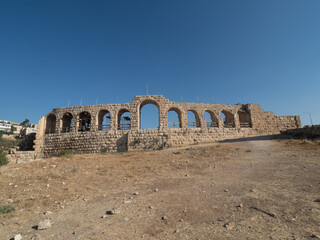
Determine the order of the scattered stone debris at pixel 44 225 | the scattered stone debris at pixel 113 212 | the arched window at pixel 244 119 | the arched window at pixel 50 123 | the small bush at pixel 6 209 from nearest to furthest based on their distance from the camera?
the scattered stone debris at pixel 44 225
the scattered stone debris at pixel 113 212
the small bush at pixel 6 209
the arched window at pixel 50 123
the arched window at pixel 244 119

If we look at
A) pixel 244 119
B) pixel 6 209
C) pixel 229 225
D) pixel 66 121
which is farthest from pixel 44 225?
pixel 244 119

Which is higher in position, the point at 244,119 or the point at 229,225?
the point at 244,119

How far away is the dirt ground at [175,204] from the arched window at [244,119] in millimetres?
15405

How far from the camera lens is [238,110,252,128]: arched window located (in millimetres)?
21734

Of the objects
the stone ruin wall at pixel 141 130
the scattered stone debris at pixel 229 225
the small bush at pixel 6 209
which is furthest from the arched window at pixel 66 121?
the scattered stone debris at pixel 229 225

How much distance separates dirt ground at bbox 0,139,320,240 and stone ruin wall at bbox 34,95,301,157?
10.3 meters

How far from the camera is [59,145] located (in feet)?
60.6

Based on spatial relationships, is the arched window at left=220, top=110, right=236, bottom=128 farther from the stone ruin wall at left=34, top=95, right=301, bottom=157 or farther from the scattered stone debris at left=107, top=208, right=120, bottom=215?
the scattered stone debris at left=107, top=208, right=120, bottom=215

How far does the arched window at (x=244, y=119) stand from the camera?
71.3 ft

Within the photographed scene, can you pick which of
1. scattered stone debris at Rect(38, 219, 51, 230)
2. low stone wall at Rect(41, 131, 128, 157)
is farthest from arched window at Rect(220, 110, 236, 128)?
scattered stone debris at Rect(38, 219, 51, 230)

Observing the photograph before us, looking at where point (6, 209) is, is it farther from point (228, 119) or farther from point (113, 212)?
point (228, 119)

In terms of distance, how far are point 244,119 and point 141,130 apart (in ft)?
50.9

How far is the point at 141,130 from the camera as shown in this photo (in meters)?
18.0

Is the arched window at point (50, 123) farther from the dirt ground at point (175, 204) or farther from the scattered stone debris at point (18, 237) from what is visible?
the scattered stone debris at point (18, 237)
